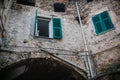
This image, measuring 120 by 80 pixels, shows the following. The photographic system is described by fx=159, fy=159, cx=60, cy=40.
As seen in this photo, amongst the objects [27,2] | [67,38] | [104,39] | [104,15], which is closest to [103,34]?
[104,39]

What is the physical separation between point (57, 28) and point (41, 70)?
2.60 metres

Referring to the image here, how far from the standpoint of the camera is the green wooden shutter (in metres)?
8.96

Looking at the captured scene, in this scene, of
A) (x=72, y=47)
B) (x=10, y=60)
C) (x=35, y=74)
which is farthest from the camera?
(x=35, y=74)

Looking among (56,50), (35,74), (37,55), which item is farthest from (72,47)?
(35,74)

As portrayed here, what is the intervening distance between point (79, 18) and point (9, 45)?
467cm

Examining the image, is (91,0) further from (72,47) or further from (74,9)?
(72,47)

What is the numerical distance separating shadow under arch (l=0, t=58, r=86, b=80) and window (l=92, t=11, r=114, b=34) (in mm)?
2774

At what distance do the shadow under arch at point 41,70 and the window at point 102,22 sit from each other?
109 inches

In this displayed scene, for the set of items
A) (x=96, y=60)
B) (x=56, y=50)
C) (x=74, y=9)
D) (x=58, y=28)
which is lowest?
(x=96, y=60)

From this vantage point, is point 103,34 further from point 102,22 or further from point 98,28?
point 102,22

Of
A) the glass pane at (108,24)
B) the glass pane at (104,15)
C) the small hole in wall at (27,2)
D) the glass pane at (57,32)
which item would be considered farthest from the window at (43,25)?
the glass pane at (108,24)

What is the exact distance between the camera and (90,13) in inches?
393

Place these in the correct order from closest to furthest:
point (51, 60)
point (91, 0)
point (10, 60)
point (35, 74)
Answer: point (10, 60) < point (51, 60) < point (35, 74) < point (91, 0)

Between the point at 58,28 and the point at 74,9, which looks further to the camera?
the point at 74,9
